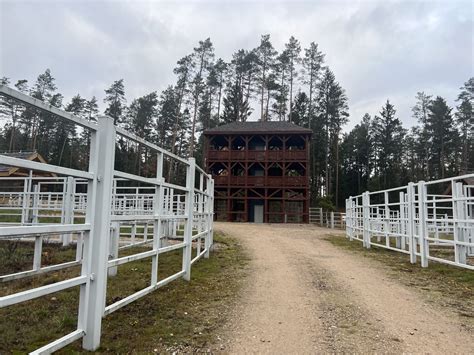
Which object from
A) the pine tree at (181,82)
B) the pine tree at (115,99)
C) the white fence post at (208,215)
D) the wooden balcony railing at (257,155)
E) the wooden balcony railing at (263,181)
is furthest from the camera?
the pine tree at (115,99)

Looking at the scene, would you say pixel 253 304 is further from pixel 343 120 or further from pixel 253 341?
pixel 343 120

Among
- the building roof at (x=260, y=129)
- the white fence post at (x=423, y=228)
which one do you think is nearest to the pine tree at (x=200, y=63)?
the building roof at (x=260, y=129)

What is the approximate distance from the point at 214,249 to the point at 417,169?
1789 inches

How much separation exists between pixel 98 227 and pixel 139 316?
1.31 metres

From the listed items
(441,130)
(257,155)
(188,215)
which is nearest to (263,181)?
(257,155)

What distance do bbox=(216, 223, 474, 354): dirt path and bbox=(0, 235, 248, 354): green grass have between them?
0.95ft

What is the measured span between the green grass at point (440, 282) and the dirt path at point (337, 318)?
0.23m

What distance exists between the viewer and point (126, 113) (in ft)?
144

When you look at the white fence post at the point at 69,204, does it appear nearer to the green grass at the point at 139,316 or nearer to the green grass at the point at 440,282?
the green grass at the point at 139,316

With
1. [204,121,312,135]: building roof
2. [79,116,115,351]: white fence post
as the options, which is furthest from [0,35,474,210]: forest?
[79,116,115,351]: white fence post

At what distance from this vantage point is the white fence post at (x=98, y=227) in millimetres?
2607

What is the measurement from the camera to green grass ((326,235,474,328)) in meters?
4.21

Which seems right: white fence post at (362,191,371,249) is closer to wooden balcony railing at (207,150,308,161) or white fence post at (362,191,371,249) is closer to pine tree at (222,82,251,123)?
wooden balcony railing at (207,150,308,161)

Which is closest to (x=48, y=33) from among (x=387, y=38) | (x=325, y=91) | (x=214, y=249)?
(x=214, y=249)
